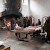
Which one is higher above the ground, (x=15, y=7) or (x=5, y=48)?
(x=15, y=7)

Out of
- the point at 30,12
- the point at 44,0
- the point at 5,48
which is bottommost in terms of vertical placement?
the point at 5,48

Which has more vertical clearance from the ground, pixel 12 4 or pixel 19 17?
pixel 12 4

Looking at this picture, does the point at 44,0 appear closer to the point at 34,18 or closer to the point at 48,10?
the point at 48,10

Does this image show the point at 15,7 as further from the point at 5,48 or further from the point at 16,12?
the point at 5,48

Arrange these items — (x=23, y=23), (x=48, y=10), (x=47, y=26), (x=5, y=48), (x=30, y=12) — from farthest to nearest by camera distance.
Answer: (x=30, y=12) → (x=48, y=10) → (x=23, y=23) → (x=47, y=26) → (x=5, y=48)

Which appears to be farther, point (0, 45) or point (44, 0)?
point (44, 0)

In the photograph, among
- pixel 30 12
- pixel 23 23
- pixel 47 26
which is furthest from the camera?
pixel 30 12

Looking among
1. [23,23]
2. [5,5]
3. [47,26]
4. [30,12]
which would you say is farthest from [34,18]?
[47,26]

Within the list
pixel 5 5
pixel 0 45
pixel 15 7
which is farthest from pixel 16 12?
pixel 0 45

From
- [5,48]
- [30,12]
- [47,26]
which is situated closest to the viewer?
[5,48]

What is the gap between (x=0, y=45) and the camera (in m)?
3.45

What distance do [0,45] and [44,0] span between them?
6570 millimetres

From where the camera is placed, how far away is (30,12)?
32.1ft

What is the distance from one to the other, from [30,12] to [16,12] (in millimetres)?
1078
